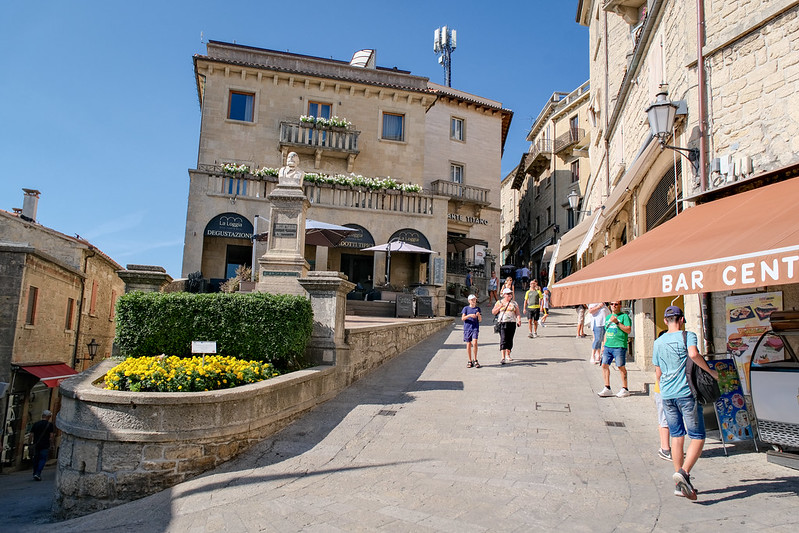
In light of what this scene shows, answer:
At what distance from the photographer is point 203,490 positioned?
5.62m

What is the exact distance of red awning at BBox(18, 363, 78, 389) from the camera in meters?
16.6

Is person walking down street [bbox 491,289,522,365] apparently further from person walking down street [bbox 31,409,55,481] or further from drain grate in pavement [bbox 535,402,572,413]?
person walking down street [bbox 31,409,55,481]

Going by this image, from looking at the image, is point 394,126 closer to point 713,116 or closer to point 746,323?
point 713,116

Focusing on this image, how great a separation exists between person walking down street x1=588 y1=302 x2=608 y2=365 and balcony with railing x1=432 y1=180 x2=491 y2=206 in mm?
18098

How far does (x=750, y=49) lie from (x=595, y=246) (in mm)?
10439

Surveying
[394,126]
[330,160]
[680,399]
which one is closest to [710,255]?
[680,399]

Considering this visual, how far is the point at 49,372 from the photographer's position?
17.4 meters

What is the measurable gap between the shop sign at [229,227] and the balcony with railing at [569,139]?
73.6 ft

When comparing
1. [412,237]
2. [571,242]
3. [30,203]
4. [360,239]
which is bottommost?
[571,242]

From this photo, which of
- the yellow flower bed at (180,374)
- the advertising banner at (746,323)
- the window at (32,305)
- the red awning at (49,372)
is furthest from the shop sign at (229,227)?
the advertising banner at (746,323)

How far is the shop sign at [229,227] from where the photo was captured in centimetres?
2088

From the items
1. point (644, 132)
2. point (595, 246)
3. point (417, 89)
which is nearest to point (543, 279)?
point (417, 89)

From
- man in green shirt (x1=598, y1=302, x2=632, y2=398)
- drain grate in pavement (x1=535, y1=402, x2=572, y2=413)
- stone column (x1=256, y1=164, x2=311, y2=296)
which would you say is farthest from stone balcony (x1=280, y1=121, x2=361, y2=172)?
drain grate in pavement (x1=535, y1=402, x2=572, y2=413)

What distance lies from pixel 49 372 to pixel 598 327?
644 inches
